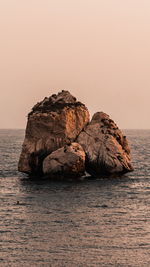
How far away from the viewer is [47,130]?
75500 mm

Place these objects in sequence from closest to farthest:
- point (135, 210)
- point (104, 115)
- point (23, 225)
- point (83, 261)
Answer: point (83, 261) → point (23, 225) → point (135, 210) → point (104, 115)

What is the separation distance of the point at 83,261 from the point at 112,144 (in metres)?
39.5

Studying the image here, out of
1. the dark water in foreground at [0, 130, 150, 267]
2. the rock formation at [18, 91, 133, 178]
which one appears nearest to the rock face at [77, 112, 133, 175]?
the rock formation at [18, 91, 133, 178]

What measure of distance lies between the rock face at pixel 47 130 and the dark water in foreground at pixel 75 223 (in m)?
3.22

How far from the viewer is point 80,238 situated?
4103 cm

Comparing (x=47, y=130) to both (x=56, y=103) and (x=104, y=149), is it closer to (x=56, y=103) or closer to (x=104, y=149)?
(x=56, y=103)

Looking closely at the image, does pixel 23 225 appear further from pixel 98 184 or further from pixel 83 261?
pixel 98 184

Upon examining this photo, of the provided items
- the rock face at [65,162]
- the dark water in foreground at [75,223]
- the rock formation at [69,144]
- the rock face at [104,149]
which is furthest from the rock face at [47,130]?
the dark water in foreground at [75,223]

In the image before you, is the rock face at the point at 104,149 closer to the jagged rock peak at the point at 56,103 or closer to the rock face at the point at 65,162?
the rock face at the point at 65,162

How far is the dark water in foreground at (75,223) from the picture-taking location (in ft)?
120

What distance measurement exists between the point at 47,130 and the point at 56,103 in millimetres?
4891

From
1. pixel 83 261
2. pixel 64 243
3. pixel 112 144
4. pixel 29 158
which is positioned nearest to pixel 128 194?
pixel 112 144

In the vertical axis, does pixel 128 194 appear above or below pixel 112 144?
below

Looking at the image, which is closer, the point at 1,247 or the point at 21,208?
the point at 1,247
